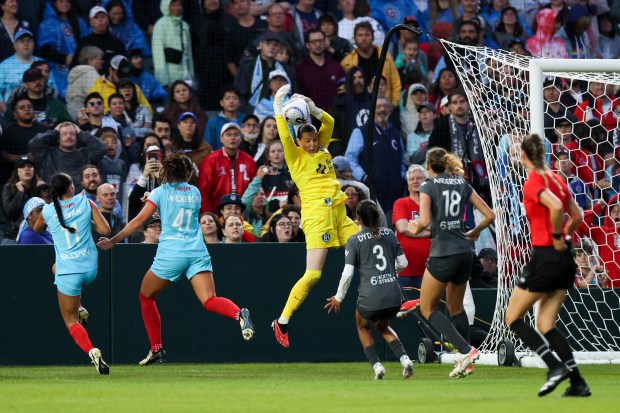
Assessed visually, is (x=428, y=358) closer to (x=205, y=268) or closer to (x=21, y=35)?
(x=205, y=268)

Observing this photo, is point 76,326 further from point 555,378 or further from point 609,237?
point 609,237

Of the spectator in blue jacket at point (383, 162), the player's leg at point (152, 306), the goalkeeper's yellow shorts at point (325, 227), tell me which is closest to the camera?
the player's leg at point (152, 306)

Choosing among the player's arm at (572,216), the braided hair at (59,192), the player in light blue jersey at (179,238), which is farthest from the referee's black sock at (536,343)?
the braided hair at (59,192)

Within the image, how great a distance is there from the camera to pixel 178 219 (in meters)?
11.7

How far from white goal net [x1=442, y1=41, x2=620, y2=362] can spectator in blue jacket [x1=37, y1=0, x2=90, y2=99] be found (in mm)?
5901

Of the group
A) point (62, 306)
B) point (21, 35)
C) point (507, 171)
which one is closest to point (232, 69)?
point (21, 35)

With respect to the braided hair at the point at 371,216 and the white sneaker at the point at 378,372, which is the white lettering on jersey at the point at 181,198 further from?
the white sneaker at the point at 378,372

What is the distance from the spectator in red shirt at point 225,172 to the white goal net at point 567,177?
3296 mm

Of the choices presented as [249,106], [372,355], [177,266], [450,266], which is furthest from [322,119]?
[249,106]

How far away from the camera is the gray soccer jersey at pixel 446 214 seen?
1081 cm

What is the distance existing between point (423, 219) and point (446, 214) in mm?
381

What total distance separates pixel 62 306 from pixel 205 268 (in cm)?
149

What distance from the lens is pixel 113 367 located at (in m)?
13.1

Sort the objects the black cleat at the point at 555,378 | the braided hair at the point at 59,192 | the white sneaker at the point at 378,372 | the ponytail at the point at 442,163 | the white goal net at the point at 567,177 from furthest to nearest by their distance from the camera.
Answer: the white goal net at the point at 567,177 < the braided hair at the point at 59,192 < the ponytail at the point at 442,163 < the white sneaker at the point at 378,372 < the black cleat at the point at 555,378
